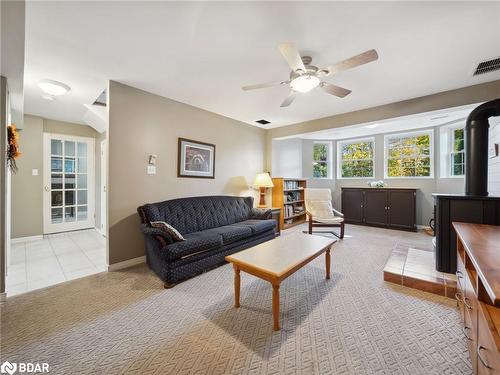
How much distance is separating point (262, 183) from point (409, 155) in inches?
153

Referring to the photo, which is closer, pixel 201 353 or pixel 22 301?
pixel 201 353

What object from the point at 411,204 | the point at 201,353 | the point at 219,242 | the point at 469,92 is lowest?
the point at 201,353

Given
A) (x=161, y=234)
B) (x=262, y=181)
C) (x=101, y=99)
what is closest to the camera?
(x=161, y=234)

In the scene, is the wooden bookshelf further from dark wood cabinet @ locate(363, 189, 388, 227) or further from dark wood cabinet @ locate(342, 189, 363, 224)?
dark wood cabinet @ locate(363, 189, 388, 227)

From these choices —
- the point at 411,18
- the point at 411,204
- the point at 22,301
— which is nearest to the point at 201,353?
the point at 22,301

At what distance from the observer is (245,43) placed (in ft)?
6.56

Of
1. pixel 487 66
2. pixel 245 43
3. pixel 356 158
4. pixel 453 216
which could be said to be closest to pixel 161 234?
pixel 245 43

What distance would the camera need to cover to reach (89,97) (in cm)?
337

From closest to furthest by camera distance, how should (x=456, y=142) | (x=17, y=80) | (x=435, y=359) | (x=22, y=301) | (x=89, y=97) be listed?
(x=435, y=359)
(x=22, y=301)
(x=17, y=80)
(x=89, y=97)
(x=456, y=142)

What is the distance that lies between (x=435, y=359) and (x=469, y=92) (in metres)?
3.43

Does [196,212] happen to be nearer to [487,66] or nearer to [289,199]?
[289,199]

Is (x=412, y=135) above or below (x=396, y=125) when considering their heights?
below

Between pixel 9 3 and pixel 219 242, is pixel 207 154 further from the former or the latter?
pixel 9 3

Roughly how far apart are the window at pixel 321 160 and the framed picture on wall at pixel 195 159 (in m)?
3.64
